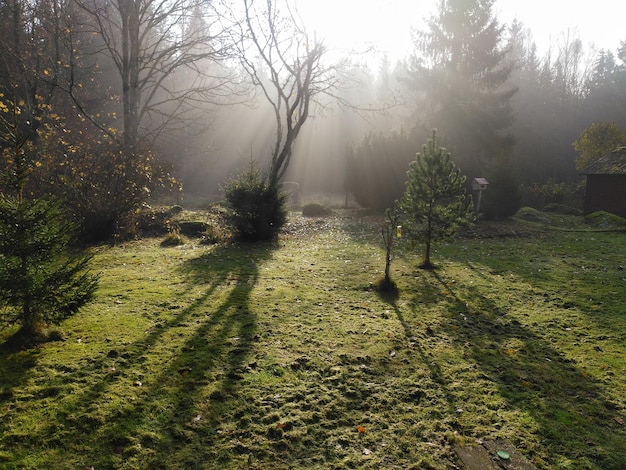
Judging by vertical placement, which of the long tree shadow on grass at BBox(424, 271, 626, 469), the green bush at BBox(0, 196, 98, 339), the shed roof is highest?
the shed roof

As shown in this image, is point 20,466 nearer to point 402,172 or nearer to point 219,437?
point 219,437

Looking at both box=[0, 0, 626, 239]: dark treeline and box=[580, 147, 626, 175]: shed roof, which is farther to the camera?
box=[580, 147, 626, 175]: shed roof

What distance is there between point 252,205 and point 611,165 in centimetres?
1831

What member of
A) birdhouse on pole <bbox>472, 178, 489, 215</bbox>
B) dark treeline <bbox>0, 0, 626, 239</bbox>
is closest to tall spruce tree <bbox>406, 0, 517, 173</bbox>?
dark treeline <bbox>0, 0, 626, 239</bbox>

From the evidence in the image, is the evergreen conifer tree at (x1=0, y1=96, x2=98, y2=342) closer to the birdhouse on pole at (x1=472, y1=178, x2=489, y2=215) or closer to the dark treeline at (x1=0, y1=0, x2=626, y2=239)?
the dark treeline at (x1=0, y1=0, x2=626, y2=239)

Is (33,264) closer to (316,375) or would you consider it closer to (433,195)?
(316,375)

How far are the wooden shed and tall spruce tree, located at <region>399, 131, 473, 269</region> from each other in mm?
15241

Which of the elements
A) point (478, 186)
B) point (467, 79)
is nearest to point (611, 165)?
point (478, 186)

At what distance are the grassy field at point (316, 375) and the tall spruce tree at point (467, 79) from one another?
66.4ft

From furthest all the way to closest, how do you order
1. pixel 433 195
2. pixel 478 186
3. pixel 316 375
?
1. pixel 478 186
2. pixel 433 195
3. pixel 316 375

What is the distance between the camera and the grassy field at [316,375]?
296 cm

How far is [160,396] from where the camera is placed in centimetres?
343

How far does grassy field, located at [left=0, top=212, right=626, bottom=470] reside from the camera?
117 inches

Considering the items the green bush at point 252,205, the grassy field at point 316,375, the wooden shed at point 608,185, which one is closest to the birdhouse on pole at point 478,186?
the wooden shed at point 608,185
